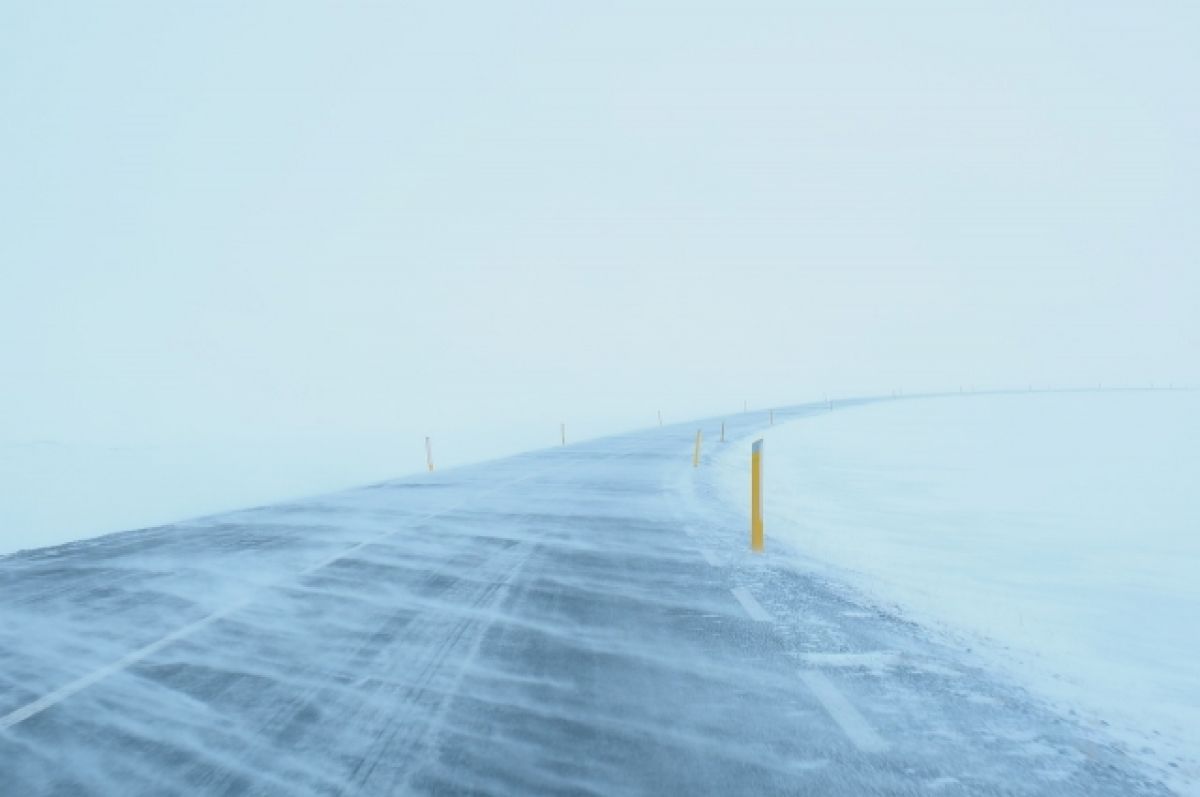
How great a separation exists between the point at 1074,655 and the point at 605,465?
18.5 m

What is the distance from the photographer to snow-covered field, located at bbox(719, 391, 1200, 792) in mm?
5379

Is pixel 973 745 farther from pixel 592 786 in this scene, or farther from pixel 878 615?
pixel 878 615

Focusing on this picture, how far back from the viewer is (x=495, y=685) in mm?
5262

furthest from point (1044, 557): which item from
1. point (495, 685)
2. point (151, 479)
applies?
point (151, 479)

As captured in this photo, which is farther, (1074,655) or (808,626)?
(808,626)

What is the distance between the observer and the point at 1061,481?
21.0 metres

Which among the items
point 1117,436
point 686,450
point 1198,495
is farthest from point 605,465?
point 1117,436

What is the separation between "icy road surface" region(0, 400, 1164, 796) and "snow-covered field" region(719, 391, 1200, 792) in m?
0.53

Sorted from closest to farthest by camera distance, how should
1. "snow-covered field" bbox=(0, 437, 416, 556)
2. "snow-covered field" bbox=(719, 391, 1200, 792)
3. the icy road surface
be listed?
the icy road surface
"snow-covered field" bbox=(719, 391, 1200, 792)
"snow-covered field" bbox=(0, 437, 416, 556)

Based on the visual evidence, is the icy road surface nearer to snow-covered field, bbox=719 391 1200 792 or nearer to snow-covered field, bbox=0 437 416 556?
snow-covered field, bbox=719 391 1200 792

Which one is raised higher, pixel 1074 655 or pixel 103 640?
pixel 103 640

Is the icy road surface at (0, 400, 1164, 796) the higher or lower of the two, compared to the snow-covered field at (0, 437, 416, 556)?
lower

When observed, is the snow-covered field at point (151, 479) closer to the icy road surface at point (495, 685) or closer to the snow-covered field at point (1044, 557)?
the icy road surface at point (495, 685)

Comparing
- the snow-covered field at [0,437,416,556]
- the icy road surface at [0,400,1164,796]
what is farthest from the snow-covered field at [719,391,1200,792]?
the snow-covered field at [0,437,416,556]
